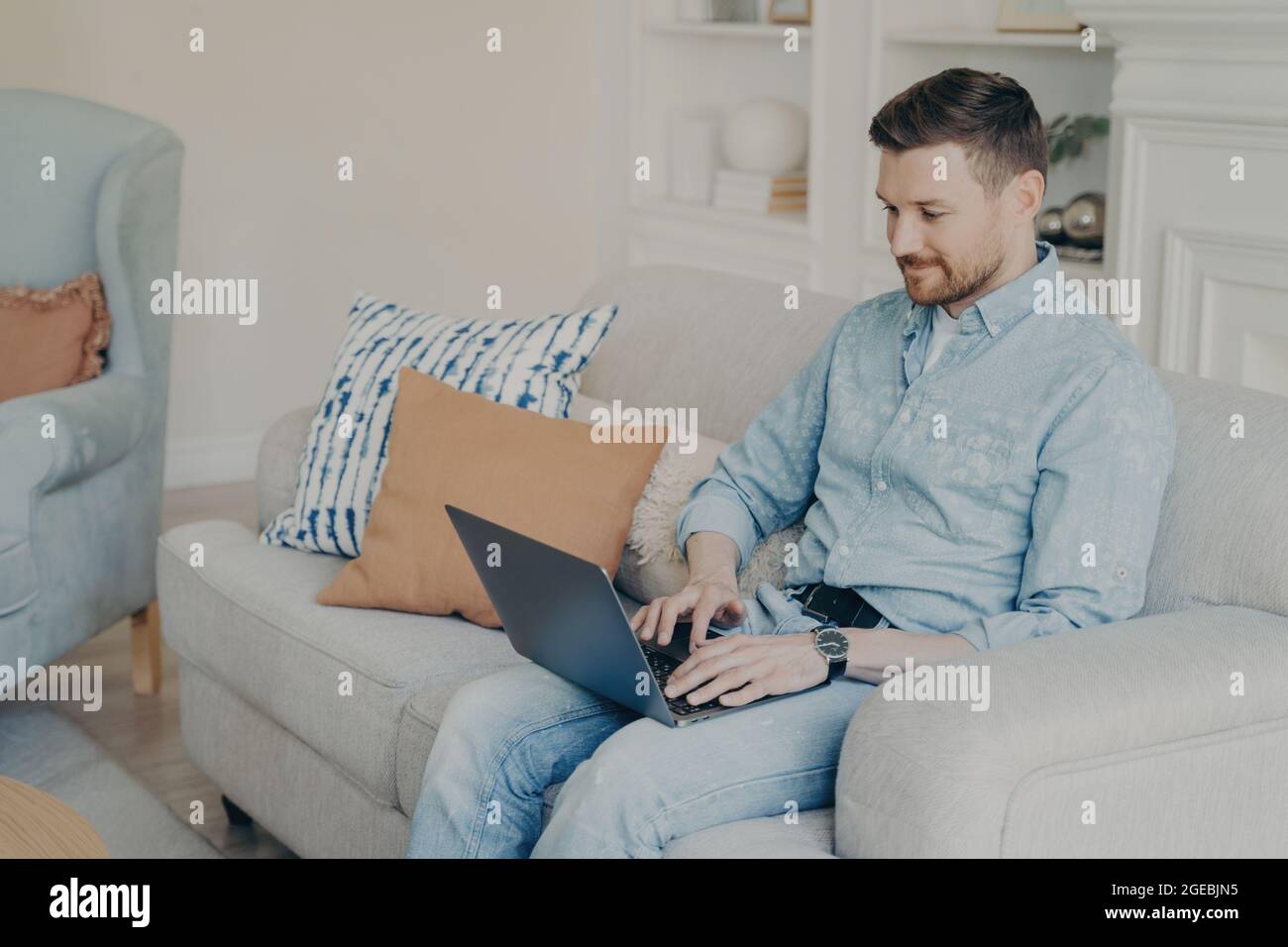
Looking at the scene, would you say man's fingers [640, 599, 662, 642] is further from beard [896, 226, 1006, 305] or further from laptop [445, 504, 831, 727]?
beard [896, 226, 1006, 305]

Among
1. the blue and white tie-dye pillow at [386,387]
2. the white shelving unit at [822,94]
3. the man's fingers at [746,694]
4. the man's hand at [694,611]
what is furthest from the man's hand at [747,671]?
the white shelving unit at [822,94]

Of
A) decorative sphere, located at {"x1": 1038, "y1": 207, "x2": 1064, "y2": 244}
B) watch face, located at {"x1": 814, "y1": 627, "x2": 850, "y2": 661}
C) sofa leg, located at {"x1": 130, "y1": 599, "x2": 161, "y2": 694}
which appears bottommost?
sofa leg, located at {"x1": 130, "y1": 599, "x2": 161, "y2": 694}

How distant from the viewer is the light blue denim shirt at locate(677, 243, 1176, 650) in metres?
1.54

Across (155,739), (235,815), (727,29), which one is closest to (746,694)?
(235,815)

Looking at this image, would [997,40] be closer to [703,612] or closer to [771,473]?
[771,473]

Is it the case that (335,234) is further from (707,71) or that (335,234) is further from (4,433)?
(4,433)

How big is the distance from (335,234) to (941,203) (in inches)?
124

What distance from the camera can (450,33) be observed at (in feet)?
15.1

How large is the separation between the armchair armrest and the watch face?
1.47 metres

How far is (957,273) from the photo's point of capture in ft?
5.44

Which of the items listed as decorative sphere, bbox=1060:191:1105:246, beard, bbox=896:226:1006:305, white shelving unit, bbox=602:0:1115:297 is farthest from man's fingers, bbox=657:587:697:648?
decorative sphere, bbox=1060:191:1105:246

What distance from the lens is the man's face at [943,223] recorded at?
5.39 ft

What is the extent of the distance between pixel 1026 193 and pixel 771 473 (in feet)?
1.53
